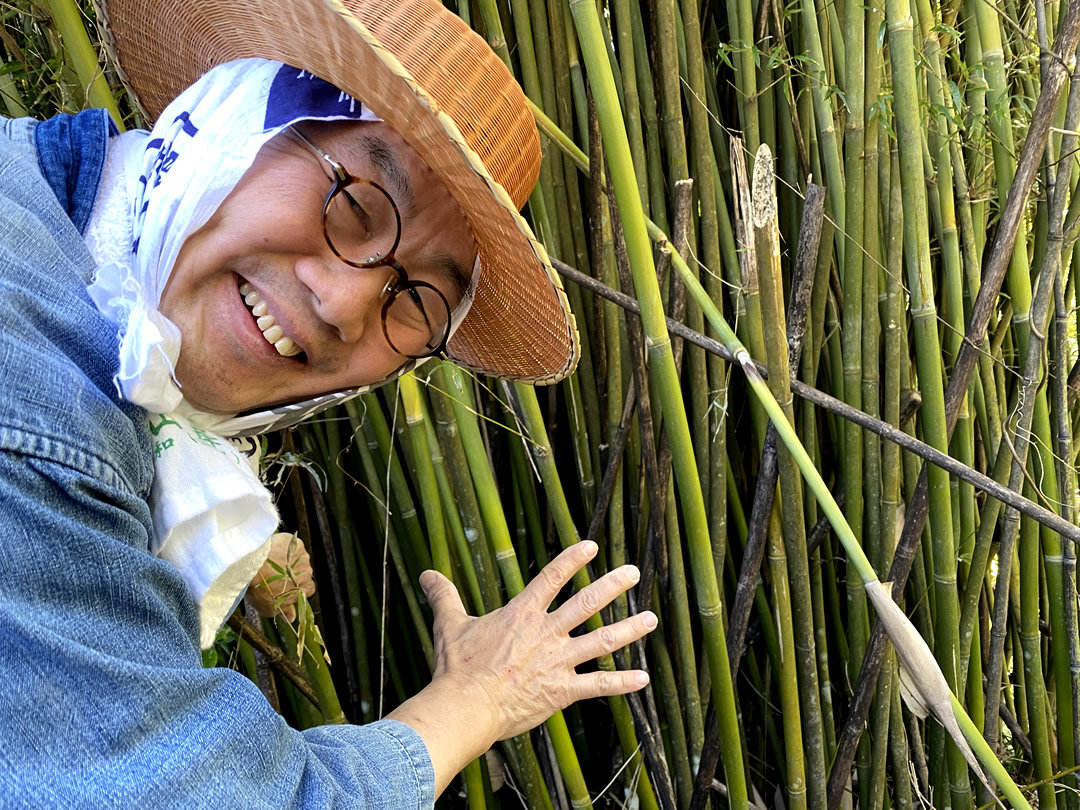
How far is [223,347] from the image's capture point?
653 millimetres

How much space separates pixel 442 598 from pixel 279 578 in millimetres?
166

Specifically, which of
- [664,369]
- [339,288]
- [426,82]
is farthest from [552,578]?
[426,82]

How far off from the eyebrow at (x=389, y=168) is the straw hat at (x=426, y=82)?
23mm

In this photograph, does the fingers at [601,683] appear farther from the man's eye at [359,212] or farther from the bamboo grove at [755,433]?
the man's eye at [359,212]

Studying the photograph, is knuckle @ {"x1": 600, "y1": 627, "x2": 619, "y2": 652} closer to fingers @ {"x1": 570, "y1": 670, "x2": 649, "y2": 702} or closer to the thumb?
fingers @ {"x1": 570, "y1": 670, "x2": 649, "y2": 702}

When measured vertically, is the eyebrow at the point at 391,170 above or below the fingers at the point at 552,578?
above

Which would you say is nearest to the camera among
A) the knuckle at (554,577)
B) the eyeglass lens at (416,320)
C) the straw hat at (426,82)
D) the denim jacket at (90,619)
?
the denim jacket at (90,619)

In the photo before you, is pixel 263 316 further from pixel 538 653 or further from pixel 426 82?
pixel 538 653

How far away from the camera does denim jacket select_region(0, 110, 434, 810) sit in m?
0.43

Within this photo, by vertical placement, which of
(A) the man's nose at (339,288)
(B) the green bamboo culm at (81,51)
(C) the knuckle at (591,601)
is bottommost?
(C) the knuckle at (591,601)

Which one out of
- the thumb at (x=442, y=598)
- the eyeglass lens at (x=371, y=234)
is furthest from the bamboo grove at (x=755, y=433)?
the eyeglass lens at (x=371, y=234)

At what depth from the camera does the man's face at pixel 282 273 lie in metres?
0.63

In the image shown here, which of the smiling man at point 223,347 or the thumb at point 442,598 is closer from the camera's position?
the smiling man at point 223,347

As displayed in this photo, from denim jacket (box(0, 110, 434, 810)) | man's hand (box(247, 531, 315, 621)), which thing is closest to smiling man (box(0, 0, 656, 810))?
denim jacket (box(0, 110, 434, 810))
